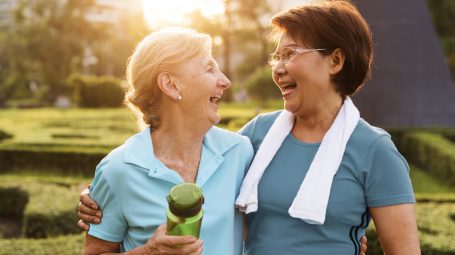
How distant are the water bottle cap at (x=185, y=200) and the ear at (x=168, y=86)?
546 mm

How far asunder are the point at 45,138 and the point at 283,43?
9057 millimetres

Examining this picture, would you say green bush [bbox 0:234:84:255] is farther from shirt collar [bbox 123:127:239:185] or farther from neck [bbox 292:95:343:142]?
neck [bbox 292:95:343:142]

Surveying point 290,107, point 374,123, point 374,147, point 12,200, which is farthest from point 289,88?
point 374,123

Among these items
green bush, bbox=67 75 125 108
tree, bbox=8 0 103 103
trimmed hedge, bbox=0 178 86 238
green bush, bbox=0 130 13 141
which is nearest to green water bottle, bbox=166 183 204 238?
trimmed hedge, bbox=0 178 86 238

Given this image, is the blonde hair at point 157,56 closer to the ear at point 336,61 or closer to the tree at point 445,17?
the ear at point 336,61

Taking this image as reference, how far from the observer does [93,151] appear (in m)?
9.05

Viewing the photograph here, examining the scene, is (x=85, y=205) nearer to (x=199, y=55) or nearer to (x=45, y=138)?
(x=199, y=55)

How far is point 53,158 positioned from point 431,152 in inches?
249

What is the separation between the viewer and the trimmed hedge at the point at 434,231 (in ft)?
14.1

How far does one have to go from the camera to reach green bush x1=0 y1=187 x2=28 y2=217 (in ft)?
23.2

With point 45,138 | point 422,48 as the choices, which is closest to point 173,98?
point 45,138

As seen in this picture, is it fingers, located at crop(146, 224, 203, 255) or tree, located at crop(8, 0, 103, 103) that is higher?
fingers, located at crop(146, 224, 203, 255)

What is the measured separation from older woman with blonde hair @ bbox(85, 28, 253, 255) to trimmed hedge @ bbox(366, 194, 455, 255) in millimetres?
2571

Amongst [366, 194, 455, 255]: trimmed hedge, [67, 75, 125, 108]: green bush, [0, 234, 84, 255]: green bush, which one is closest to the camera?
[366, 194, 455, 255]: trimmed hedge
